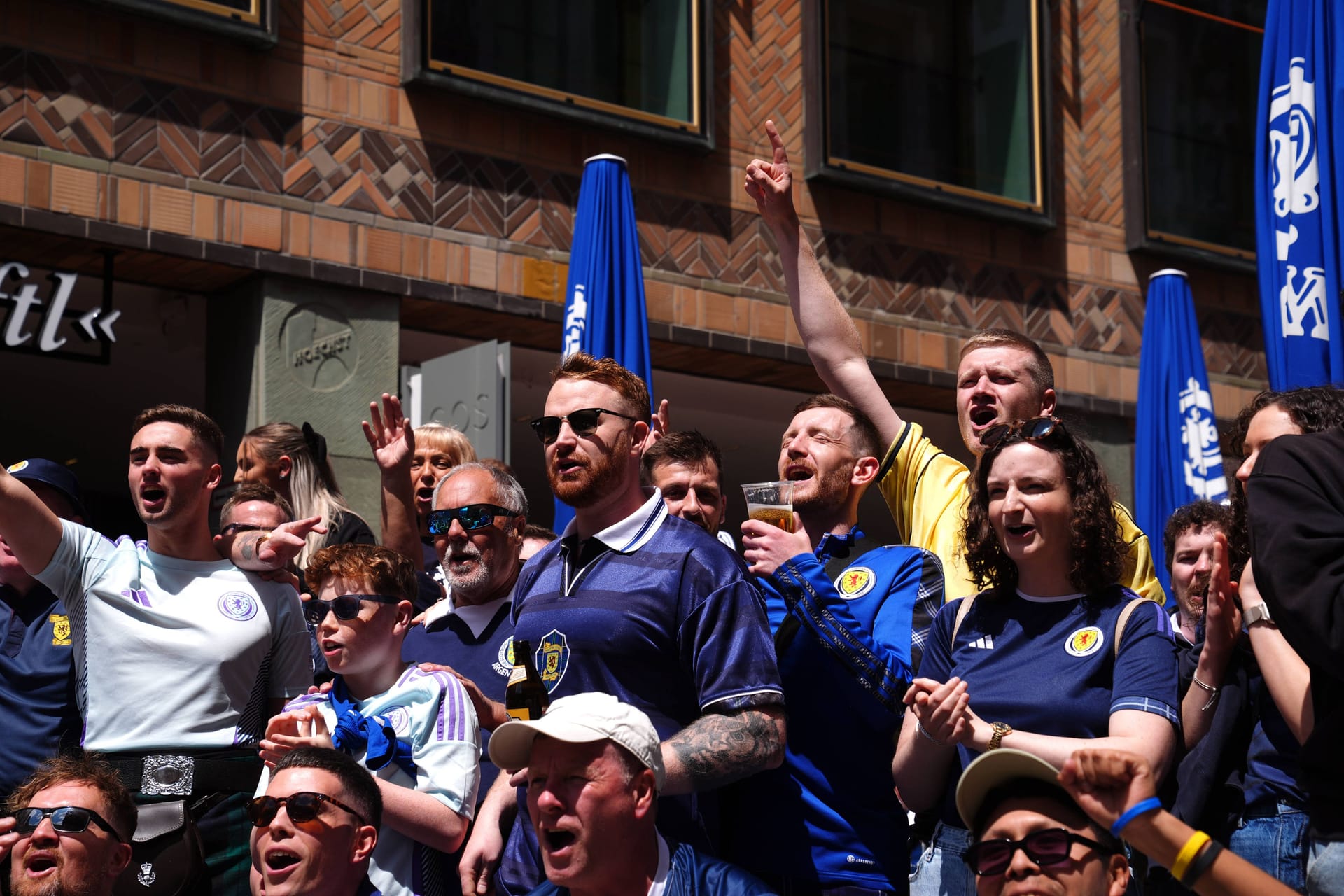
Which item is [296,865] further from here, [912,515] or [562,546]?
[912,515]

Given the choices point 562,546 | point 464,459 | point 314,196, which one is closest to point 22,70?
point 314,196

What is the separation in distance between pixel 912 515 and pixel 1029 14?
9.96 m

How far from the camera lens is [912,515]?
522cm

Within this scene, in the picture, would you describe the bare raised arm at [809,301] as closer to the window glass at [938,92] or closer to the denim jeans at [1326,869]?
the denim jeans at [1326,869]

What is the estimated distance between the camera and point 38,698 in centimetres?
546

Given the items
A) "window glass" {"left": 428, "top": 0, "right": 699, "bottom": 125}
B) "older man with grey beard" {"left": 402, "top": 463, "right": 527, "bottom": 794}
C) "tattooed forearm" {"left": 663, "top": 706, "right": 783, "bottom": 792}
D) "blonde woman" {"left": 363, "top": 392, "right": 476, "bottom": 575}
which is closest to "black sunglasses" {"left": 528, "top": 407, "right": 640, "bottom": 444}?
"tattooed forearm" {"left": 663, "top": 706, "right": 783, "bottom": 792}

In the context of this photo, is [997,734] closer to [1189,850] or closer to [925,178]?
[1189,850]

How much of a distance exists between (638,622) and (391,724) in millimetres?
1012

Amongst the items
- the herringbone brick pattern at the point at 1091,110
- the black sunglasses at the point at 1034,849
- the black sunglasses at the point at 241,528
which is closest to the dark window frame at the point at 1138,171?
the herringbone brick pattern at the point at 1091,110

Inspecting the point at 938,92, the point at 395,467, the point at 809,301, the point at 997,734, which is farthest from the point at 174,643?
the point at 938,92

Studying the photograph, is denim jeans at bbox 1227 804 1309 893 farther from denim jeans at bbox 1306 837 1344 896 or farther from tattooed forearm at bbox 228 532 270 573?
tattooed forearm at bbox 228 532 270 573

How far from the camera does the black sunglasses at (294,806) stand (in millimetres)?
4262

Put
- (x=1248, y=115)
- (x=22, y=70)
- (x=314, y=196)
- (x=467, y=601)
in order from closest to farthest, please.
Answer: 1. (x=467, y=601)
2. (x=22, y=70)
3. (x=314, y=196)
4. (x=1248, y=115)

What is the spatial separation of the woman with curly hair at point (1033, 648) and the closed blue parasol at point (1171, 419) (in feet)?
15.9
